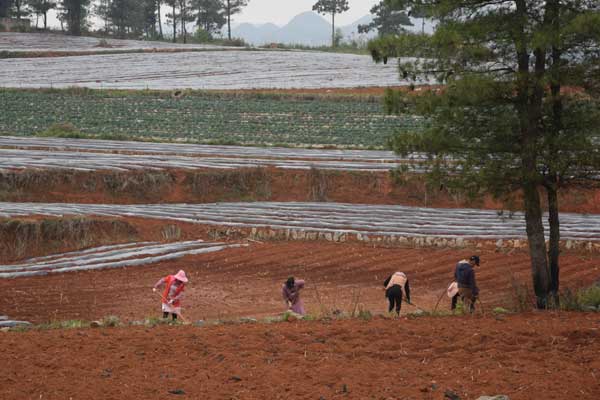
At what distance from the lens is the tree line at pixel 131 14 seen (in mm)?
101500

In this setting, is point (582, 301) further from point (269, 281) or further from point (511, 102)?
point (269, 281)

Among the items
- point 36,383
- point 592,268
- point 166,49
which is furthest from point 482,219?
point 166,49

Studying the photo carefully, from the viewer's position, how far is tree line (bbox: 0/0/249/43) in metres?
102

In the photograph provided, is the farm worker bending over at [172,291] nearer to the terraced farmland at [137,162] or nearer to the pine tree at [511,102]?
the pine tree at [511,102]

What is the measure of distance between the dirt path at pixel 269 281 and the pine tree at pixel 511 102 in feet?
7.43

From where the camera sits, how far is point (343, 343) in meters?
11.4

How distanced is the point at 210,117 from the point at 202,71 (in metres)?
24.6

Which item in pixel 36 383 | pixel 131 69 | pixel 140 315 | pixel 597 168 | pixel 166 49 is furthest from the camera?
pixel 166 49

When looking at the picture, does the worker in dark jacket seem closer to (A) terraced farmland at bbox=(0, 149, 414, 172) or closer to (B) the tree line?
(A) terraced farmland at bbox=(0, 149, 414, 172)

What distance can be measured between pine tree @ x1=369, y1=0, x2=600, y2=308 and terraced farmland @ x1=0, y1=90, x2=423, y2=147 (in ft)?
85.1

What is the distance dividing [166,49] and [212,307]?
236 ft

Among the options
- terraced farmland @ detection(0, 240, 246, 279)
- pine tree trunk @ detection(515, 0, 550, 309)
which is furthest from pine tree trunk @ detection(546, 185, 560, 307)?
terraced farmland @ detection(0, 240, 246, 279)

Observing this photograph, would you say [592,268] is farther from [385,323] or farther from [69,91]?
[69,91]

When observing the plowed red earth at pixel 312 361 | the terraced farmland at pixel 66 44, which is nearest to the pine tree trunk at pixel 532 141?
the plowed red earth at pixel 312 361
